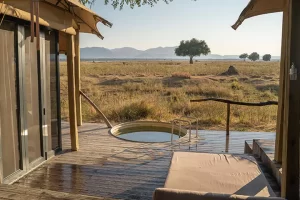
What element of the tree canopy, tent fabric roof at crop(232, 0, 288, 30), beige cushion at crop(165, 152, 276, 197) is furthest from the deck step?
the tree canopy

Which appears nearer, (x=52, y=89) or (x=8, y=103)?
(x=8, y=103)

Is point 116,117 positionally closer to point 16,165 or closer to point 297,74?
point 16,165

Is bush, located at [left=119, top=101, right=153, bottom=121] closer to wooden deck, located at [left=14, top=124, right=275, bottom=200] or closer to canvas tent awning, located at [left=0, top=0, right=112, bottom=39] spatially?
wooden deck, located at [left=14, top=124, right=275, bottom=200]

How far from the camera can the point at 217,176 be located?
132 inches

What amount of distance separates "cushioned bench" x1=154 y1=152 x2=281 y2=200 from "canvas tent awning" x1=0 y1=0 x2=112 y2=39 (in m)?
2.62

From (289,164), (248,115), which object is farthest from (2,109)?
(248,115)

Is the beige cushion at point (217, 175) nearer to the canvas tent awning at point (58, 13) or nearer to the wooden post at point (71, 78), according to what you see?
the wooden post at point (71, 78)

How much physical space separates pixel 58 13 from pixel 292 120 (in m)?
3.70

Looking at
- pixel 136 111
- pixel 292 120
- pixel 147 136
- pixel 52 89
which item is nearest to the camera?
pixel 292 120

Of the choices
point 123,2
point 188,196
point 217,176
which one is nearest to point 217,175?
point 217,176

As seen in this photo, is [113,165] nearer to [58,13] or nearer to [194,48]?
[58,13]

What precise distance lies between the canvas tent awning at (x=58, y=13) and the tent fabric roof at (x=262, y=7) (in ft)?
7.93

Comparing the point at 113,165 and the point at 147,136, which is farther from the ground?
the point at 113,165

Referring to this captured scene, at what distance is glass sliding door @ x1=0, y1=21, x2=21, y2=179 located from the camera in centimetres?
360
